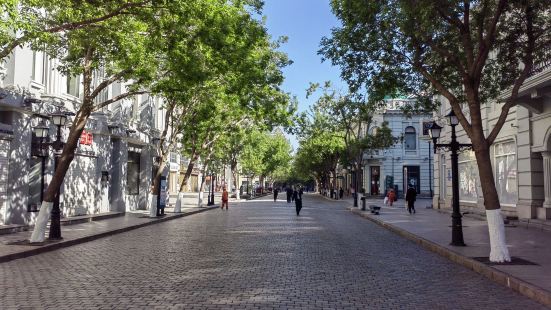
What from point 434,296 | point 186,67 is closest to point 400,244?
point 434,296

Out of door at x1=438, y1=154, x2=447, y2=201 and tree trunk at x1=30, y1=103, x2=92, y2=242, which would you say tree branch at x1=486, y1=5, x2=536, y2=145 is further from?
door at x1=438, y1=154, x2=447, y2=201

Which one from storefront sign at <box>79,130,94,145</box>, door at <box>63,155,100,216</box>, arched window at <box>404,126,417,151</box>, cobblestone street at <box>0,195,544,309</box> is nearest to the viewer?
cobblestone street at <box>0,195,544,309</box>

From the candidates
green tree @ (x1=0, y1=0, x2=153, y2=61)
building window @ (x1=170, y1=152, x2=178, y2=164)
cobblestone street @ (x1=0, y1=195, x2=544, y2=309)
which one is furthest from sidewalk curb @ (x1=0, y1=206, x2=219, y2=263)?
building window @ (x1=170, y1=152, x2=178, y2=164)

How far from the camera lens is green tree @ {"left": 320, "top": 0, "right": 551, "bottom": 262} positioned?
1104cm

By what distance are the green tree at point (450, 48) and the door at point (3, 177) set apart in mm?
10933

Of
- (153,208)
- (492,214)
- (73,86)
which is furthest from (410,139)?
(492,214)

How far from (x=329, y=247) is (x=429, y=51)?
21.0 ft

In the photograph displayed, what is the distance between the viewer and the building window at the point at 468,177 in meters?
25.6

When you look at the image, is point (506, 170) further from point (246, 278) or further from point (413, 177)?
point (413, 177)

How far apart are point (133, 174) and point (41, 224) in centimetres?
1637

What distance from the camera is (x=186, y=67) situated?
13.8 metres

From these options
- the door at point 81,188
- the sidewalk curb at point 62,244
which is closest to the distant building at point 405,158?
the door at point 81,188

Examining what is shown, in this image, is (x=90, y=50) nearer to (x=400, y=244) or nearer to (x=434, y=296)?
(x=400, y=244)

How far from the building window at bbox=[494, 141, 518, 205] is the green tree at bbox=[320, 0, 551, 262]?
8.16 metres
